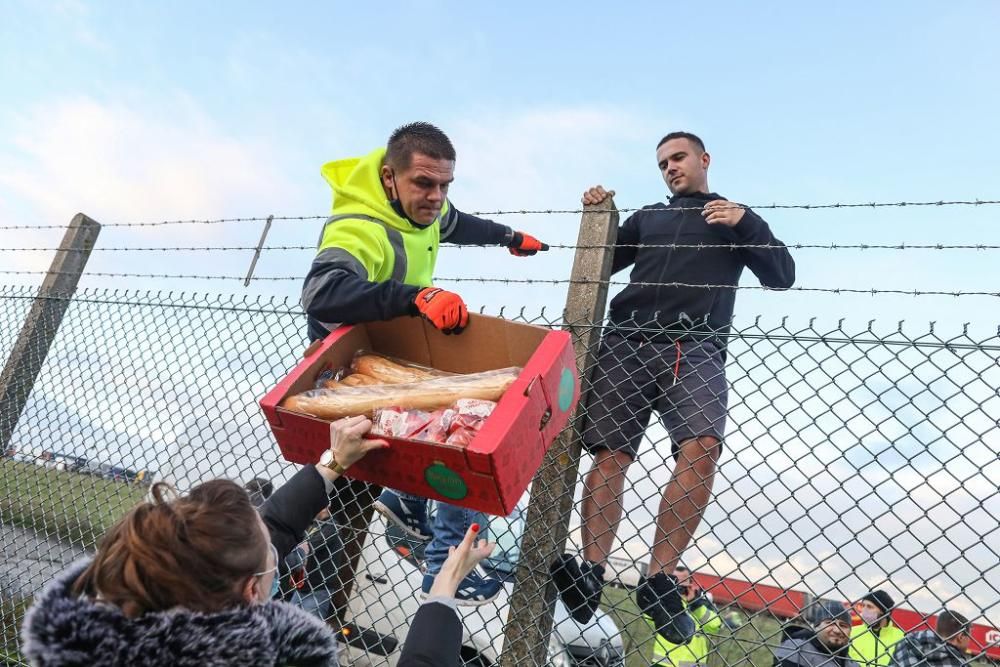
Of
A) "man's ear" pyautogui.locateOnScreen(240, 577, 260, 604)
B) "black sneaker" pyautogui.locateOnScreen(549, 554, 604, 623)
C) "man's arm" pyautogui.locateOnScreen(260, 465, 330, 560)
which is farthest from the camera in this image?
"black sneaker" pyautogui.locateOnScreen(549, 554, 604, 623)

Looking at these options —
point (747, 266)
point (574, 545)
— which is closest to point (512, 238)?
point (747, 266)

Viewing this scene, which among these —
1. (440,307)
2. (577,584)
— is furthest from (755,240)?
(577,584)

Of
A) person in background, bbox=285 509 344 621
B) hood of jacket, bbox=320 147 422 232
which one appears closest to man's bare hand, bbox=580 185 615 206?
hood of jacket, bbox=320 147 422 232

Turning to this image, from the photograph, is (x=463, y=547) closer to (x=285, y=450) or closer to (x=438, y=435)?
(x=438, y=435)

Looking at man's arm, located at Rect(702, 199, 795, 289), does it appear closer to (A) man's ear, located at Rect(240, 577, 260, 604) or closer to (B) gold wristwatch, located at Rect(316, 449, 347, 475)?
(B) gold wristwatch, located at Rect(316, 449, 347, 475)

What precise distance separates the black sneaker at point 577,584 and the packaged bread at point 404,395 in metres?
0.75

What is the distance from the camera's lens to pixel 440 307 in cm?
235

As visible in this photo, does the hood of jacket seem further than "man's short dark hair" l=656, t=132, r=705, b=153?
No

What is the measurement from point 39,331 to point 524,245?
3391mm

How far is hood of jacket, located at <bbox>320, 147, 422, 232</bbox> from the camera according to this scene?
9.32ft

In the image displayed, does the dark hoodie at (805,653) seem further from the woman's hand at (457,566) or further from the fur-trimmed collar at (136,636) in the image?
the fur-trimmed collar at (136,636)

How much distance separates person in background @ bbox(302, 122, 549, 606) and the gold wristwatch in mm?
488

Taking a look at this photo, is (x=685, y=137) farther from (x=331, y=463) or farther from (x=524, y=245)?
(x=331, y=463)

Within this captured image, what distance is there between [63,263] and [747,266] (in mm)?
4397
